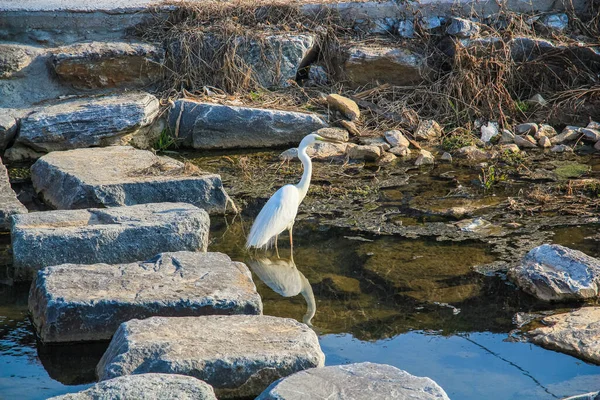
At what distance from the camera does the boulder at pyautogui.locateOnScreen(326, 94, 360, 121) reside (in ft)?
26.0

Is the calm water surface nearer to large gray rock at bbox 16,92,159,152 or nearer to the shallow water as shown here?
the shallow water

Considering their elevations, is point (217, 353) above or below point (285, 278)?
above

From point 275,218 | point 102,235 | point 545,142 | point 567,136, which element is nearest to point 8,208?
point 102,235

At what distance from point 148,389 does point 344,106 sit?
540cm

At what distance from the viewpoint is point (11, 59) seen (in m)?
7.77

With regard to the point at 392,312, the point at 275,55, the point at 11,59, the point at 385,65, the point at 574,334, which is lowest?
the point at 392,312

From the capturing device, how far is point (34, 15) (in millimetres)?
8164

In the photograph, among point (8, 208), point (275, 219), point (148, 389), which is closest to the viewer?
point (148, 389)

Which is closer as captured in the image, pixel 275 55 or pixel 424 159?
pixel 424 159

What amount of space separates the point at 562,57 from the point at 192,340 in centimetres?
632

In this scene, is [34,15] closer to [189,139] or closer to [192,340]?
[189,139]

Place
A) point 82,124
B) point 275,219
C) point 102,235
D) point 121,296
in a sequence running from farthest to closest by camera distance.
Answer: point 82,124, point 275,219, point 102,235, point 121,296

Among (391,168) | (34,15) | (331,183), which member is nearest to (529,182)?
(391,168)

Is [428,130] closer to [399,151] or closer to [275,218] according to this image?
[399,151]
